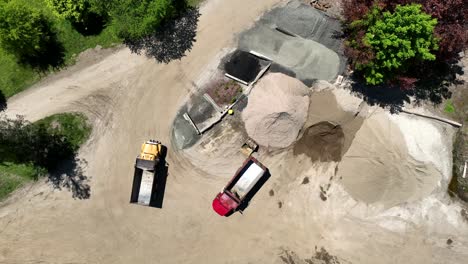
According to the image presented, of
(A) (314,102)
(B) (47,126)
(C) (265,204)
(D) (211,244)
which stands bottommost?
(D) (211,244)

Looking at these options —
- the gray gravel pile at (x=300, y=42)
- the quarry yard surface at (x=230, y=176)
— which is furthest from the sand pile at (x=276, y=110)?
the gray gravel pile at (x=300, y=42)

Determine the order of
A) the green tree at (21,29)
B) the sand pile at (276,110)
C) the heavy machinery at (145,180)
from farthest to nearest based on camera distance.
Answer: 1. the sand pile at (276,110)
2. the heavy machinery at (145,180)
3. the green tree at (21,29)

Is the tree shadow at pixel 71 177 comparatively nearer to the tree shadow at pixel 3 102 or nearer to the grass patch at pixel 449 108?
the tree shadow at pixel 3 102

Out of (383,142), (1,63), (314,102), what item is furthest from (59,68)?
(383,142)

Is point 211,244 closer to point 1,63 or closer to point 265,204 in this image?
point 265,204

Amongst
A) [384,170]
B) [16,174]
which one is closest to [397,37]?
[384,170]
